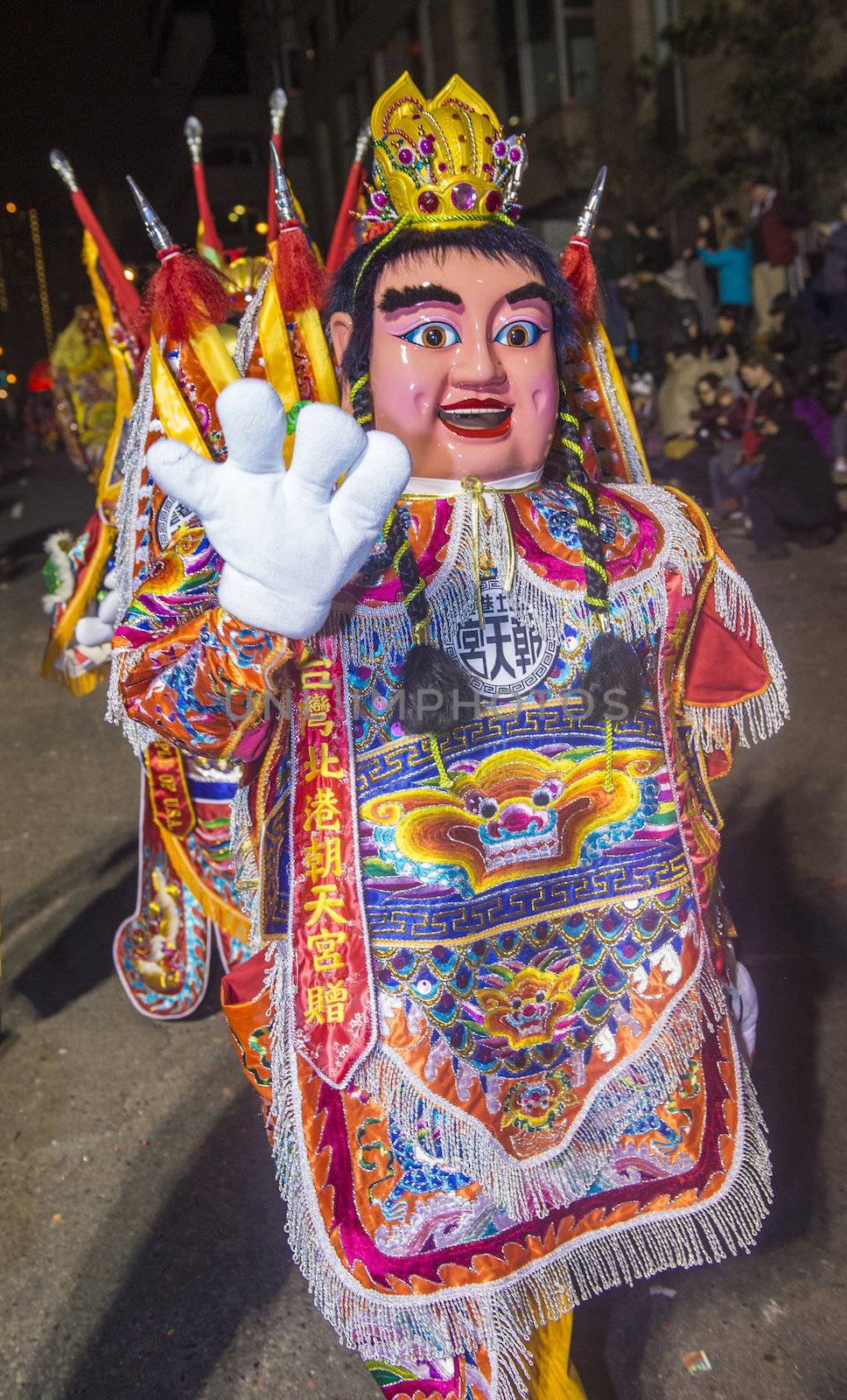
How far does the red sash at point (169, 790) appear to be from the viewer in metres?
3.10

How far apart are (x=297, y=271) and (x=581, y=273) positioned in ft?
1.54

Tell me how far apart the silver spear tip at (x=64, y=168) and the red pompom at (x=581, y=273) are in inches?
51.6

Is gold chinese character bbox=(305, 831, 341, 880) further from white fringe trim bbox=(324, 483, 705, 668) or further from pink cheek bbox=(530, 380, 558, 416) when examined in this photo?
pink cheek bbox=(530, 380, 558, 416)

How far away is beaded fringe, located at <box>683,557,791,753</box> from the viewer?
72.0 inches

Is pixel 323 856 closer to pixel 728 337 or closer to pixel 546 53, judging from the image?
pixel 728 337

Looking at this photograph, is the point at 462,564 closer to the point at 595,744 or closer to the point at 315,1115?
the point at 595,744

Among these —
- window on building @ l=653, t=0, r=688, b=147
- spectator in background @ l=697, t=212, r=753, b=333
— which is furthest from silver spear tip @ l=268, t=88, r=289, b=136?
window on building @ l=653, t=0, r=688, b=147

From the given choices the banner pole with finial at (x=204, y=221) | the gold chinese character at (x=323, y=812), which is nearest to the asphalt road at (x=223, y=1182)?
the gold chinese character at (x=323, y=812)

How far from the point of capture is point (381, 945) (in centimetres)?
164

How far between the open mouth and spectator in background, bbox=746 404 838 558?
247 inches

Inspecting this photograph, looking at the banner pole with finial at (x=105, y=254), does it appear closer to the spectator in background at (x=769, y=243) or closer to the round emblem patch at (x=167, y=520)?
the round emblem patch at (x=167, y=520)

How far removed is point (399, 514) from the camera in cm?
168

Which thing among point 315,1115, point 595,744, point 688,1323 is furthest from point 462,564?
point 688,1323

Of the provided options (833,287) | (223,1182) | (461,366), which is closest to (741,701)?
(461,366)
